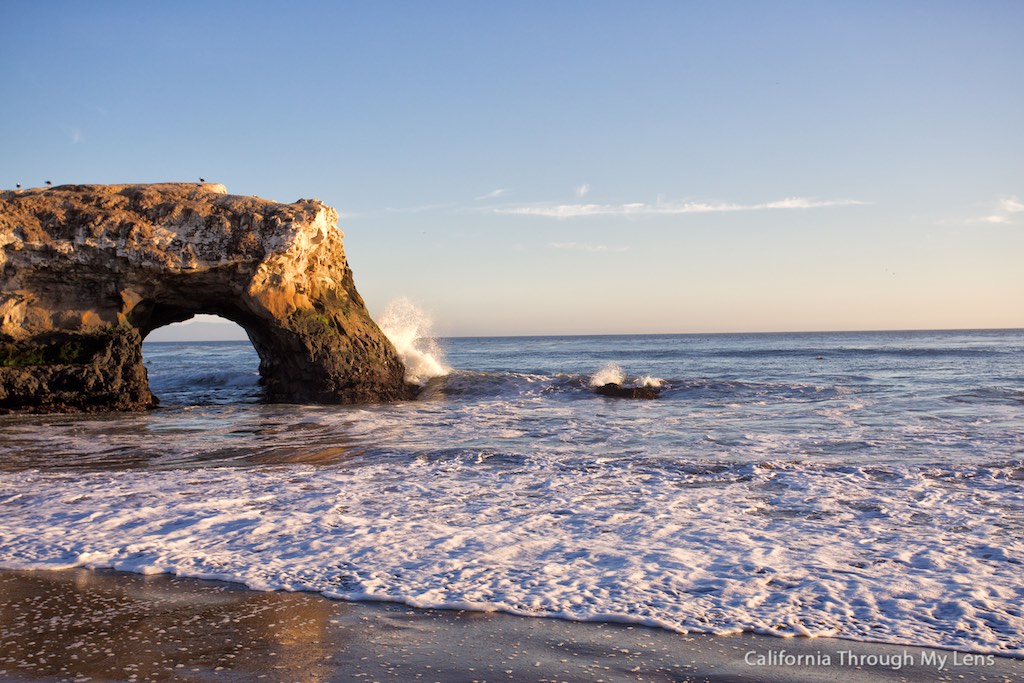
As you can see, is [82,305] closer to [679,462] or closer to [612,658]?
[679,462]

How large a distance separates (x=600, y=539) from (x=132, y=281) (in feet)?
39.5

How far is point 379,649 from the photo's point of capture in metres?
3.62

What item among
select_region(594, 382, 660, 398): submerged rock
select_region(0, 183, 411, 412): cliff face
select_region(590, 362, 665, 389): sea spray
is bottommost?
select_region(594, 382, 660, 398): submerged rock

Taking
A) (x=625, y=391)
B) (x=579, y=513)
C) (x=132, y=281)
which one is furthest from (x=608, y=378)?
(x=579, y=513)

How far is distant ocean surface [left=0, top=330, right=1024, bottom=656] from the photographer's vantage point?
4320 millimetres

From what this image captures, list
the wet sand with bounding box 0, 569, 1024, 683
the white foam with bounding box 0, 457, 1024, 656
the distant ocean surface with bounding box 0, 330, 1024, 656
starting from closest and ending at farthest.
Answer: the wet sand with bounding box 0, 569, 1024, 683 → the white foam with bounding box 0, 457, 1024, 656 → the distant ocean surface with bounding box 0, 330, 1024, 656

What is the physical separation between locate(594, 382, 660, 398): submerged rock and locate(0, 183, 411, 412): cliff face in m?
5.62

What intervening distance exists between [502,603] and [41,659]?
217 cm

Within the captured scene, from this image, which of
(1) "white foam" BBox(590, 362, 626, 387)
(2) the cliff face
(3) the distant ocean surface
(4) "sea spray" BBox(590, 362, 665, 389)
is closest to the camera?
(3) the distant ocean surface

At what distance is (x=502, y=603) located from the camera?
167 inches

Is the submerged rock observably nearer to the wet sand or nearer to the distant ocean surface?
the distant ocean surface

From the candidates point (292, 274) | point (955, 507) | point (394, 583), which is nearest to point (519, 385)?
point (292, 274)

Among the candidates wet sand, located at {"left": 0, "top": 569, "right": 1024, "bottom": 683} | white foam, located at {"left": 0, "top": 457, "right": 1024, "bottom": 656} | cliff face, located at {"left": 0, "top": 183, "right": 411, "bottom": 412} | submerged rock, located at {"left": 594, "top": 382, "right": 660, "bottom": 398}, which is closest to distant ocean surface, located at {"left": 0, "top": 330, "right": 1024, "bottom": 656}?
white foam, located at {"left": 0, "top": 457, "right": 1024, "bottom": 656}

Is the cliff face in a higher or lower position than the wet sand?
higher
